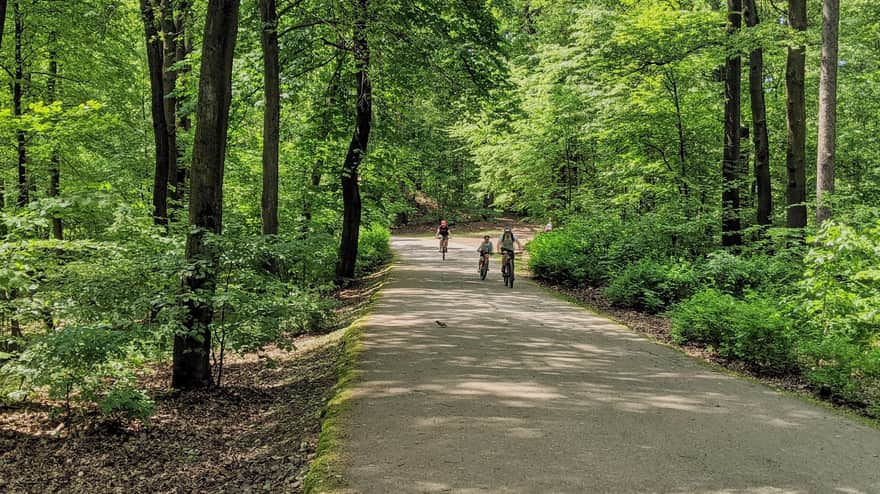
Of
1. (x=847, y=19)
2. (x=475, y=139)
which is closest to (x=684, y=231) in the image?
→ (x=475, y=139)

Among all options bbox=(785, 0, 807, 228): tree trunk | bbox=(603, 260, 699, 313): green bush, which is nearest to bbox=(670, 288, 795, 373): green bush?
bbox=(603, 260, 699, 313): green bush

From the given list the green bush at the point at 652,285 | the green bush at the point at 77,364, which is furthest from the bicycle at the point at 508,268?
the green bush at the point at 77,364

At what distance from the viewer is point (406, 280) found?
1703cm

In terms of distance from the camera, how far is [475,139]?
88.4 feet

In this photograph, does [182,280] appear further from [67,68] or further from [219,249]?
[67,68]

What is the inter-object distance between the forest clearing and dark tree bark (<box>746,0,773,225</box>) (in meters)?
0.08

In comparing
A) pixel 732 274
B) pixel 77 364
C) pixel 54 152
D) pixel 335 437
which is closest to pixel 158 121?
pixel 54 152

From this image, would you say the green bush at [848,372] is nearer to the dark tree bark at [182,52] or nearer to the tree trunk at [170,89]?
the dark tree bark at [182,52]

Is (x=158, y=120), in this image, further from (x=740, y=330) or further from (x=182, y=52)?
(x=740, y=330)

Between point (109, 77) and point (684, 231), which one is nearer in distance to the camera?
point (684, 231)

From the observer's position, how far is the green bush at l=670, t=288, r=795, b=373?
24.9ft

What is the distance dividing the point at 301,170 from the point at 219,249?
10.9 meters

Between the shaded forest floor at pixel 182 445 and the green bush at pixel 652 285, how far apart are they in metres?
7.31

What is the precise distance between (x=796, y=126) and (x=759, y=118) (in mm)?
2021
